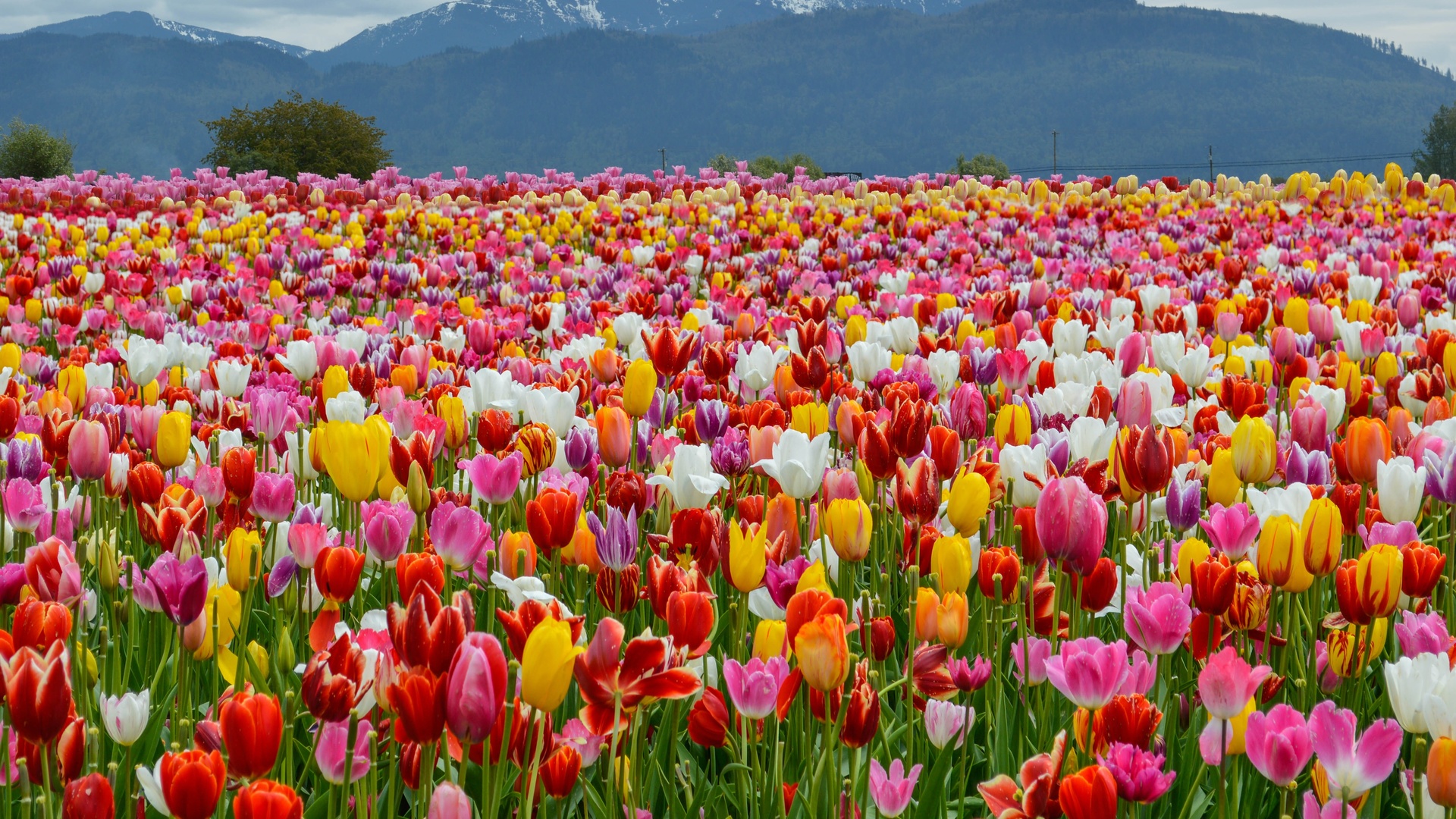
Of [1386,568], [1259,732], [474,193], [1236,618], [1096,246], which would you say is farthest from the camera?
[474,193]

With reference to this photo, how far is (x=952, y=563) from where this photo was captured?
2.56 meters

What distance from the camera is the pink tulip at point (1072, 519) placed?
2.30 m

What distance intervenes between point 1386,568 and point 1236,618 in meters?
0.30

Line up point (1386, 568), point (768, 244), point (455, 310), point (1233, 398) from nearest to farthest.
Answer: point (1386, 568)
point (1233, 398)
point (455, 310)
point (768, 244)

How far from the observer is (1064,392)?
4.07 metres

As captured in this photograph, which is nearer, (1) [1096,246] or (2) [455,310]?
(2) [455,310]

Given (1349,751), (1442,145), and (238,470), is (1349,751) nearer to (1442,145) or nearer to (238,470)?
(238,470)

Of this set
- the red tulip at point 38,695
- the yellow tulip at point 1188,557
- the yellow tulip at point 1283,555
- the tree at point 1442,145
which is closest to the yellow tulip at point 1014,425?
the yellow tulip at point 1188,557

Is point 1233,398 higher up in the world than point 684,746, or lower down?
higher up

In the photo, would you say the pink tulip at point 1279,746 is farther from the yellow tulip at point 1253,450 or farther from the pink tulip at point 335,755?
the pink tulip at point 335,755

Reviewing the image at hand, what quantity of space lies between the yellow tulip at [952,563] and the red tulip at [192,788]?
150cm

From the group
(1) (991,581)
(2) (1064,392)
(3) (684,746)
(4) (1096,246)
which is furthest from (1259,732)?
(4) (1096,246)

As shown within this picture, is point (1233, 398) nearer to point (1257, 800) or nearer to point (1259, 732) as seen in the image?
point (1257, 800)

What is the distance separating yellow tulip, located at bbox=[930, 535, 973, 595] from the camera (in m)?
2.55
